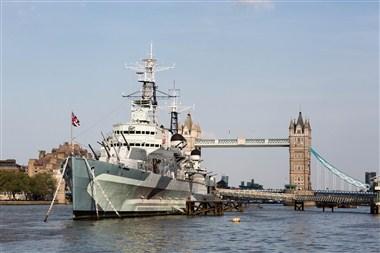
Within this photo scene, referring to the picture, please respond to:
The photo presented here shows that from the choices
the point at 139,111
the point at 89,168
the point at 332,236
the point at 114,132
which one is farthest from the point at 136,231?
the point at 139,111

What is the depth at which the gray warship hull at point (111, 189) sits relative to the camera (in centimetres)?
5825

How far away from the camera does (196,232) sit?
53156mm

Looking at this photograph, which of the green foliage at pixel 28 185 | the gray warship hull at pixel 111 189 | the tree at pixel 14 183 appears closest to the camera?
the gray warship hull at pixel 111 189

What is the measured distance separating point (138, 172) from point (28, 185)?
10241 centimetres

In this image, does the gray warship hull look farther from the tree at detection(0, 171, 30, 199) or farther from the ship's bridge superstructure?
the tree at detection(0, 171, 30, 199)

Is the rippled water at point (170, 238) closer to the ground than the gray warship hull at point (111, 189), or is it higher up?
closer to the ground

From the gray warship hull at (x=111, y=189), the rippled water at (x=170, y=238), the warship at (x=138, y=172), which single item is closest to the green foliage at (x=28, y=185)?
the warship at (x=138, y=172)

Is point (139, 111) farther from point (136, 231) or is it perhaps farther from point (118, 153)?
point (136, 231)

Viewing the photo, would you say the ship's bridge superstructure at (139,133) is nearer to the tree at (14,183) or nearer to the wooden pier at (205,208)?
the wooden pier at (205,208)

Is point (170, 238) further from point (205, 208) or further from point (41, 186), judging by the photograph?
point (41, 186)

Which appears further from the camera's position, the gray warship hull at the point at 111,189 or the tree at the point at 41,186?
the tree at the point at 41,186

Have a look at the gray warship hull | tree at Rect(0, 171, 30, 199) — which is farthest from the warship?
tree at Rect(0, 171, 30, 199)

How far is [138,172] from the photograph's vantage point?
63.2 metres

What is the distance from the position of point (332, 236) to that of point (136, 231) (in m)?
15.1
